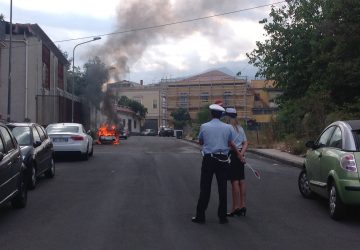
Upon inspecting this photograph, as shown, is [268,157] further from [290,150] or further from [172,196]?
[172,196]

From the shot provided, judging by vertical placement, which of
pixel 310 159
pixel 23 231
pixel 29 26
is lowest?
pixel 23 231

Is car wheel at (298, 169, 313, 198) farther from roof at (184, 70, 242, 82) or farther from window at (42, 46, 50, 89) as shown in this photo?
roof at (184, 70, 242, 82)

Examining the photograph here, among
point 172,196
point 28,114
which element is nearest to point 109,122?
point 28,114

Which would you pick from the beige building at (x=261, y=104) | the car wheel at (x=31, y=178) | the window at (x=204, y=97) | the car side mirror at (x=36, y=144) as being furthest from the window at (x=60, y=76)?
the car wheel at (x=31, y=178)

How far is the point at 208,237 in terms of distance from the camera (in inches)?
306

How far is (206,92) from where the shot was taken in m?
84.4

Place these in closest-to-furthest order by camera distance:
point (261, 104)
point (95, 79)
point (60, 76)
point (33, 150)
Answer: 1. point (33, 150)
2. point (95, 79)
3. point (60, 76)
4. point (261, 104)

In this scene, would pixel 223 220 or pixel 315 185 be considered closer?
pixel 223 220

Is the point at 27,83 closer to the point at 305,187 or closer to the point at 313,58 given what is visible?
the point at 313,58

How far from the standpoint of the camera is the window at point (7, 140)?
9717 millimetres

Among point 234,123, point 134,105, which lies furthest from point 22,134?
point 134,105

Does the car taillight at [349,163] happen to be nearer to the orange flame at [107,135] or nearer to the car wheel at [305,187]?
the car wheel at [305,187]

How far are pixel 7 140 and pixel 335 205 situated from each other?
17.7 feet

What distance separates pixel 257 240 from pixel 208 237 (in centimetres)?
64
